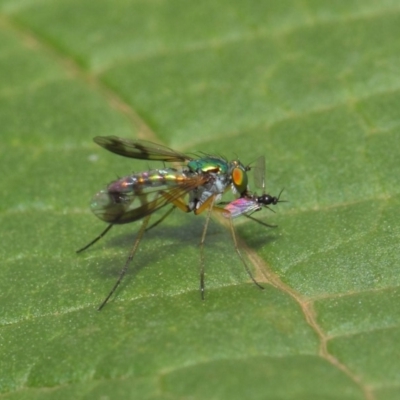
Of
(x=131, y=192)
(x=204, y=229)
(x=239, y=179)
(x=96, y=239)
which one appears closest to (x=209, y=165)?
(x=239, y=179)

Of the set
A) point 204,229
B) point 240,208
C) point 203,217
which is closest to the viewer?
point 204,229

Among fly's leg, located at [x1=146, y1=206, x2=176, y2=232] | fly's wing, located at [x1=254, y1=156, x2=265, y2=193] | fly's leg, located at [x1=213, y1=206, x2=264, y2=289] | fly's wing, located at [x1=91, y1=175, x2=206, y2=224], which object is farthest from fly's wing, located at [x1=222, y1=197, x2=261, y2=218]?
fly's leg, located at [x1=146, y1=206, x2=176, y2=232]

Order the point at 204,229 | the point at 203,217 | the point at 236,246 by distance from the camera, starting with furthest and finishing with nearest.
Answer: the point at 203,217 → the point at 204,229 → the point at 236,246

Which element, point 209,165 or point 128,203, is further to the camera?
point 209,165

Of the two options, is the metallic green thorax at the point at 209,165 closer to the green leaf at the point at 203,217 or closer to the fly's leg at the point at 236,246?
the fly's leg at the point at 236,246

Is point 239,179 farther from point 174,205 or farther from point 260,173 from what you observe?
point 174,205

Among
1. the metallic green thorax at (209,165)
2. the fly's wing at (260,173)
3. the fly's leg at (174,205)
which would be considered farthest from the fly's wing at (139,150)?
the fly's wing at (260,173)

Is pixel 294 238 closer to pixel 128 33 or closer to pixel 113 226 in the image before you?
pixel 113 226

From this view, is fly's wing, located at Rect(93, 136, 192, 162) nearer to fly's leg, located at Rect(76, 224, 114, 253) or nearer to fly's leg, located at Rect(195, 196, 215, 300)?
fly's leg, located at Rect(195, 196, 215, 300)

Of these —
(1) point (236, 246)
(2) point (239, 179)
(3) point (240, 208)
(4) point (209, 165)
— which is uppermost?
(4) point (209, 165)
